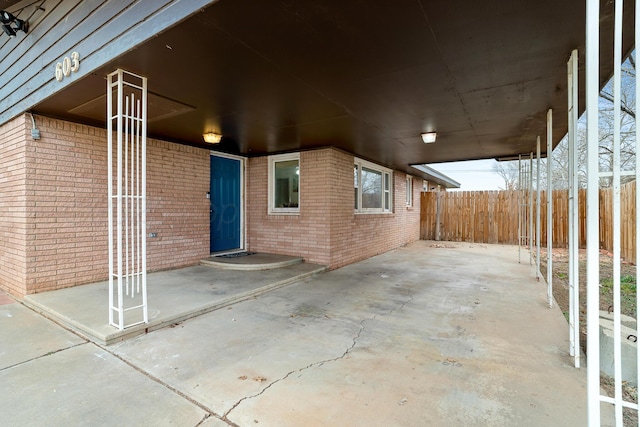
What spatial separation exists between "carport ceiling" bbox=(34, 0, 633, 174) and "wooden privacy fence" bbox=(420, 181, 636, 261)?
6.70 m

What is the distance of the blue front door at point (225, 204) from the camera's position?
6965 mm

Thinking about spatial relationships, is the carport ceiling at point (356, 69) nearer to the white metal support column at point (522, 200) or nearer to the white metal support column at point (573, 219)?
the white metal support column at point (573, 219)

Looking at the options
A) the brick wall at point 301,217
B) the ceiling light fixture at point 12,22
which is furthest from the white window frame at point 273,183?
the ceiling light fixture at point 12,22

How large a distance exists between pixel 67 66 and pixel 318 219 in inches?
180

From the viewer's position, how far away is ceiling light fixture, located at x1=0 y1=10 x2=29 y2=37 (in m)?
3.97

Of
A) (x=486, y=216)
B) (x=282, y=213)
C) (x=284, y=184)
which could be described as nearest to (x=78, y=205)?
(x=282, y=213)

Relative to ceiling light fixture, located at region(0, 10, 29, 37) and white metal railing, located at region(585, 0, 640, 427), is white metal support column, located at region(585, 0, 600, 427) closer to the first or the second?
white metal railing, located at region(585, 0, 640, 427)

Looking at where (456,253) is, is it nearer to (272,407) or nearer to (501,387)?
(501,387)

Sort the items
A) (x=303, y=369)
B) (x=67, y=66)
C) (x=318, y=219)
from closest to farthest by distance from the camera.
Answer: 1. (x=303, y=369)
2. (x=67, y=66)
3. (x=318, y=219)

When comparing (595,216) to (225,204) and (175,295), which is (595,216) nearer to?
(175,295)

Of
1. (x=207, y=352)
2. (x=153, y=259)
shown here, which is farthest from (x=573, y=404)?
(x=153, y=259)

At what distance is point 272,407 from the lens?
211 centimetres

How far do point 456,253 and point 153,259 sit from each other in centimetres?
800

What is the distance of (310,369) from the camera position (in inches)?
102
